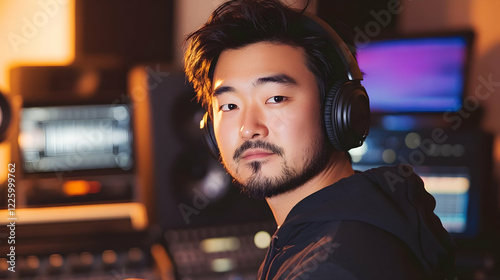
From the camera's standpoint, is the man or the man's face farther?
the man's face

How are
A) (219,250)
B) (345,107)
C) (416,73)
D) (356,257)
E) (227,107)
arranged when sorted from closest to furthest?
1. (356,257)
2. (345,107)
3. (227,107)
4. (219,250)
5. (416,73)

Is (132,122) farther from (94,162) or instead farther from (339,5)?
(339,5)

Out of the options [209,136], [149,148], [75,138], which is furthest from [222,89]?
[75,138]

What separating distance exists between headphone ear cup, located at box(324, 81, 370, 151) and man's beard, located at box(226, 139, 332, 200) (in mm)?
38

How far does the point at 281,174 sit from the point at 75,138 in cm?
76

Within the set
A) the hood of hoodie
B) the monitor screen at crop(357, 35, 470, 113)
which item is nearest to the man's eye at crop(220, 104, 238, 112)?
the hood of hoodie

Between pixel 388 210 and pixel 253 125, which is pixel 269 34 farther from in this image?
pixel 388 210

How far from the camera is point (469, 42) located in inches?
70.7

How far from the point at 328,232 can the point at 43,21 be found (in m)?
1.49

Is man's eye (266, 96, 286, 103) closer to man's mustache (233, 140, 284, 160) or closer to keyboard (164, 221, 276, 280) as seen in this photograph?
man's mustache (233, 140, 284, 160)

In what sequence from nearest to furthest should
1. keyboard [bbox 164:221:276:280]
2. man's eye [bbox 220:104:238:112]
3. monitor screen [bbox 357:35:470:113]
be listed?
1. man's eye [bbox 220:104:238:112]
2. keyboard [bbox 164:221:276:280]
3. monitor screen [bbox 357:35:470:113]

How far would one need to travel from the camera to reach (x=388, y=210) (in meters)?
0.79

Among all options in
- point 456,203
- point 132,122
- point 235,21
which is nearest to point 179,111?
point 132,122

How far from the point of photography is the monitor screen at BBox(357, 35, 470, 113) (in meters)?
1.83
